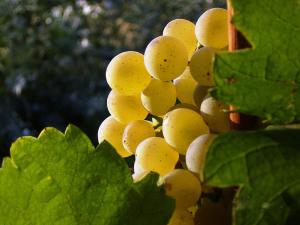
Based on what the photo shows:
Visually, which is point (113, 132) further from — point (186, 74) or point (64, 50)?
point (64, 50)

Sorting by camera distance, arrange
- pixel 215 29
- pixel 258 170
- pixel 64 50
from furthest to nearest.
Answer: pixel 64 50, pixel 215 29, pixel 258 170

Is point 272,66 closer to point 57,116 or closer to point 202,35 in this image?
point 202,35

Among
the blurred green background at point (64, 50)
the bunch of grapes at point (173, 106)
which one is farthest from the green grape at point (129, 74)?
the blurred green background at point (64, 50)

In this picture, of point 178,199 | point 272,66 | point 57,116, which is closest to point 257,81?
point 272,66

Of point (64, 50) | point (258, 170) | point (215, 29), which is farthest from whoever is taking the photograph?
point (64, 50)

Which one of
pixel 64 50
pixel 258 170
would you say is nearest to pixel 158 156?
pixel 258 170

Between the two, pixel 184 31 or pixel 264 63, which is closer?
pixel 264 63

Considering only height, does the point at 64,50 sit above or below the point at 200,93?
below

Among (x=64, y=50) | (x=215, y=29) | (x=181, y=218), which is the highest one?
(x=215, y=29)
